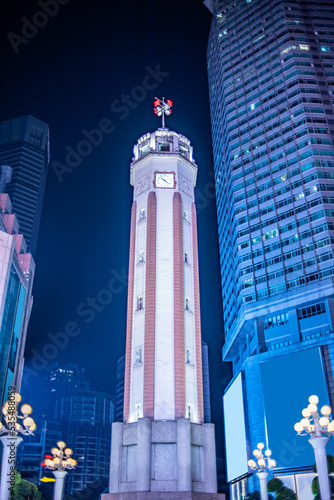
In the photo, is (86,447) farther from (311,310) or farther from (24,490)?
(24,490)

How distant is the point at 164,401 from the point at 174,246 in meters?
14.6

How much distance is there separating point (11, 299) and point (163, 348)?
57326 millimetres

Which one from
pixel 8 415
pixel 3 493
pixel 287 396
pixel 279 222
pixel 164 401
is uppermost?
pixel 279 222

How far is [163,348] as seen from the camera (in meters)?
40.5

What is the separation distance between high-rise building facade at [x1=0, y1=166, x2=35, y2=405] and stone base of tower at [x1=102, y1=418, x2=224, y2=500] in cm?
4293

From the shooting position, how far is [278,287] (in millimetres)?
87125

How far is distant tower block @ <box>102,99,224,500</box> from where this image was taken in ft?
116

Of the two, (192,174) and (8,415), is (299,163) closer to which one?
(192,174)

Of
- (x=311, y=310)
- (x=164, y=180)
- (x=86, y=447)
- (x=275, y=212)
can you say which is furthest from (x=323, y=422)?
(x=86, y=447)

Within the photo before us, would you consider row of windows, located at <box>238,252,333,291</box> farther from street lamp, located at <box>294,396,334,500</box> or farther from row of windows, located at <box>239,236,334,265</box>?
street lamp, located at <box>294,396,334,500</box>

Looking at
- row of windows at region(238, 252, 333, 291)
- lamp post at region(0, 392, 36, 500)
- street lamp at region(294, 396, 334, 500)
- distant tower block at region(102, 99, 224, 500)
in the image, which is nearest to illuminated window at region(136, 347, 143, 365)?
distant tower block at region(102, 99, 224, 500)

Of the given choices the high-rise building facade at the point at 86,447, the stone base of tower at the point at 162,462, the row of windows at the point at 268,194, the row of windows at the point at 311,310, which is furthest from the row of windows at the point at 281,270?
the high-rise building facade at the point at 86,447

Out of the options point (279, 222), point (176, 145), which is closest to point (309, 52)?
point (279, 222)

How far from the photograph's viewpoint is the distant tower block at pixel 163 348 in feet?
116
